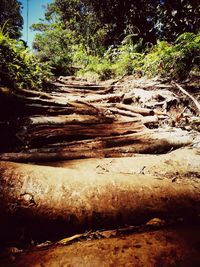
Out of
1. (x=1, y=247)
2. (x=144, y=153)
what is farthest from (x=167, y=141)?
(x=1, y=247)

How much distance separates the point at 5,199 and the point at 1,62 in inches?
116

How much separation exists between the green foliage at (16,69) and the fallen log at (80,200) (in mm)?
2156

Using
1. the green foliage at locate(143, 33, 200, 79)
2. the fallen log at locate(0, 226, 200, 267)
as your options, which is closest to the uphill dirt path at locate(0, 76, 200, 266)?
the fallen log at locate(0, 226, 200, 267)

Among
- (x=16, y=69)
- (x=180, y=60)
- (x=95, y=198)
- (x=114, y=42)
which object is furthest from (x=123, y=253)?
(x=114, y=42)

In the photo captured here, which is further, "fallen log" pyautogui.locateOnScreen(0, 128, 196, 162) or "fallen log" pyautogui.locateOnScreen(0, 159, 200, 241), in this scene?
"fallen log" pyautogui.locateOnScreen(0, 128, 196, 162)

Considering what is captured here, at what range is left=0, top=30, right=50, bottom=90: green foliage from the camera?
134 inches

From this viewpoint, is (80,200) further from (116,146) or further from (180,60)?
(180,60)

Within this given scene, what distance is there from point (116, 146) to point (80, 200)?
4.08 ft

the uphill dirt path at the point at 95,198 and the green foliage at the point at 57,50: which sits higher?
the green foliage at the point at 57,50

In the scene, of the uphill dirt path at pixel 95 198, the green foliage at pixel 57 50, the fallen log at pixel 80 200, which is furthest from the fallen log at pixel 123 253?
the green foliage at pixel 57 50

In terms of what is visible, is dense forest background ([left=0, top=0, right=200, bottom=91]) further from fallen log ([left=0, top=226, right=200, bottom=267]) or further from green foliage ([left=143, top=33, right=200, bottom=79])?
fallen log ([left=0, top=226, right=200, bottom=267])

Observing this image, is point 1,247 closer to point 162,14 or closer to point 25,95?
point 25,95

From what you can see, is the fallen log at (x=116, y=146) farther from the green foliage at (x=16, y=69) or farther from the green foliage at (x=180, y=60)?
the green foliage at (x=180, y=60)

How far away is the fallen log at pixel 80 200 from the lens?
1.13 metres
